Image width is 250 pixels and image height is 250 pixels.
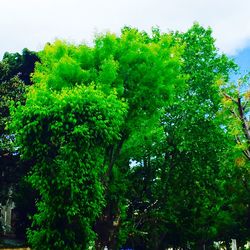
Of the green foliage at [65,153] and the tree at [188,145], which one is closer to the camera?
the green foliage at [65,153]

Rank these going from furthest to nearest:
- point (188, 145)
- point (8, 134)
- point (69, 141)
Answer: point (8, 134)
point (188, 145)
point (69, 141)

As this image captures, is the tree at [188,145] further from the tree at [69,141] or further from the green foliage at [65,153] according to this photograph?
the green foliage at [65,153]

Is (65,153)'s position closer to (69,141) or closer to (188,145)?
(69,141)

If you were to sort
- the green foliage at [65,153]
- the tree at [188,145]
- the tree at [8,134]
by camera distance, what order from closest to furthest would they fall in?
1. the green foliage at [65,153]
2. the tree at [188,145]
3. the tree at [8,134]

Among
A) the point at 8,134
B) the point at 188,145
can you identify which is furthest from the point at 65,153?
the point at 8,134

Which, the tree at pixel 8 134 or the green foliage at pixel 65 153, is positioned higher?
the tree at pixel 8 134

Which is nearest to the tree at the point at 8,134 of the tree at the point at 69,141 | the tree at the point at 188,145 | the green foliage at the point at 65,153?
the tree at the point at 188,145

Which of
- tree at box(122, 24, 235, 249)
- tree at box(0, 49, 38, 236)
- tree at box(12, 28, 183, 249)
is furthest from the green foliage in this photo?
tree at box(0, 49, 38, 236)

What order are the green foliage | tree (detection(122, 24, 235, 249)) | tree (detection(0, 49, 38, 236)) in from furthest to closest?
1. tree (detection(0, 49, 38, 236))
2. tree (detection(122, 24, 235, 249))
3. the green foliage

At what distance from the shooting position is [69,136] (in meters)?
19.7

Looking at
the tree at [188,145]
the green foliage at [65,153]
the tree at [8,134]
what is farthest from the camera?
the tree at [8,134]

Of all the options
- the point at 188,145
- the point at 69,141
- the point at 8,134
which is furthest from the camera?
the point at 8,134

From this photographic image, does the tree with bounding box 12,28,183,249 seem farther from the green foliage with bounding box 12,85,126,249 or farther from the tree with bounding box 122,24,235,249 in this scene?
the tree with bounding box 122,24,235,249

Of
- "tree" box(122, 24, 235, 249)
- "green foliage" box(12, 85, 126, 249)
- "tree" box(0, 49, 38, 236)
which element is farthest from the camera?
"tree" box(0, 49, 38, 236)
